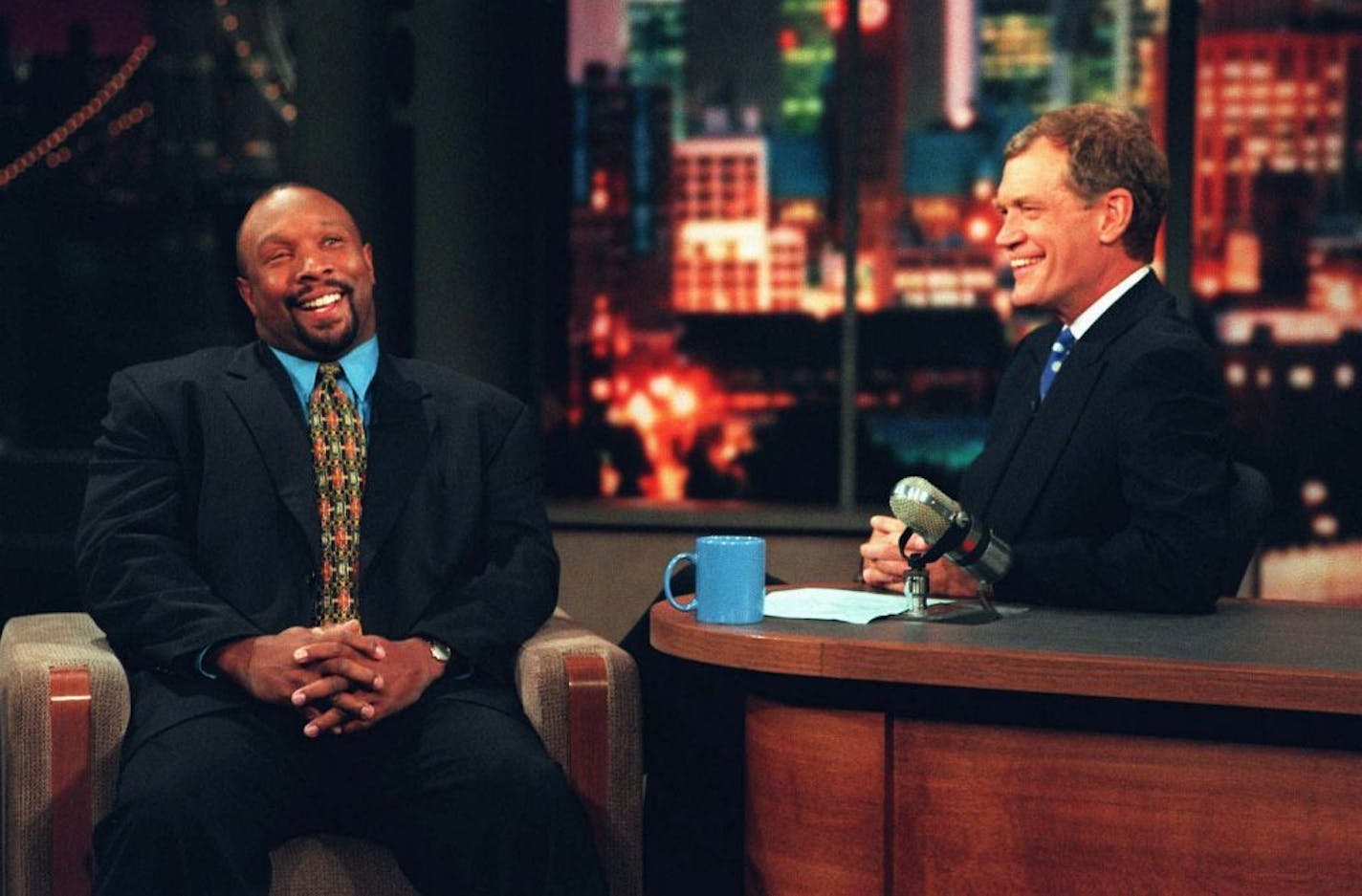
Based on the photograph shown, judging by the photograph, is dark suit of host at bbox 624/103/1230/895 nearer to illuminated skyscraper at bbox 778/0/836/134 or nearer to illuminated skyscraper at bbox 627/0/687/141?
illuminated skyscraper at bbox 627/0/687/141

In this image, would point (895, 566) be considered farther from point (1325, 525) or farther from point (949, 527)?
point (1325, 525)

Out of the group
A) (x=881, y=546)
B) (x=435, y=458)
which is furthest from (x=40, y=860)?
(x=881, y=546)

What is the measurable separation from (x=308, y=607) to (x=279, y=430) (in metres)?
0.29

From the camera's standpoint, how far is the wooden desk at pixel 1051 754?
6.15 ft

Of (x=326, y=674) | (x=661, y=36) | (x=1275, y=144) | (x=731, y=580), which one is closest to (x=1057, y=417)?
(x=731, y=580)

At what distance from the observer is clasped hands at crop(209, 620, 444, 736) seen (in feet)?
7.82

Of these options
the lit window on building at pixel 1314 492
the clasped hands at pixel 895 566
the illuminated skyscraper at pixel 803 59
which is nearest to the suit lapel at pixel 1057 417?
the clasped hands at pixel 895 566

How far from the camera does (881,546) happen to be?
2396mm

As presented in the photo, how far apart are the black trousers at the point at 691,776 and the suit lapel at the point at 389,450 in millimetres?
451

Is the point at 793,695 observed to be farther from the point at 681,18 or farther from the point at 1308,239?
the point at 1308,239

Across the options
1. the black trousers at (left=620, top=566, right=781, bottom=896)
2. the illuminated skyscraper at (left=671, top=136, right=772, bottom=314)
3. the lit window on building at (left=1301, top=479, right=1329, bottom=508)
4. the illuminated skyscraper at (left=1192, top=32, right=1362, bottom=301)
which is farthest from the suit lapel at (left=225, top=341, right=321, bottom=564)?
the lit window on building at (left=1301, top=479, right=1329, bottom=508)

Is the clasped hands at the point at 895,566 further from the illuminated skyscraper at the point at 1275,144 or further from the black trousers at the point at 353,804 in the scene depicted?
the illuminated skyscraper at the point at 1275,144

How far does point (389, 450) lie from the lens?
2.68 meters

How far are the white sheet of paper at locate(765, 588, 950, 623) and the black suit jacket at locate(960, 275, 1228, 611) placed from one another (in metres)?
0.17
